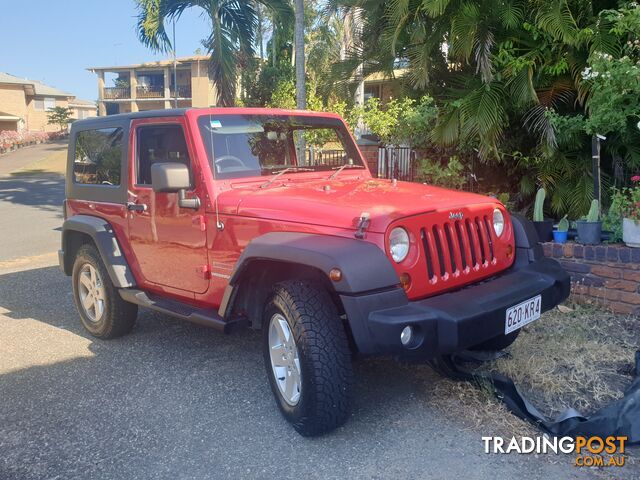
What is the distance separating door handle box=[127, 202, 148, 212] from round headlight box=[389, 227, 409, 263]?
2187mm

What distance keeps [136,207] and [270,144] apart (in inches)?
45.4

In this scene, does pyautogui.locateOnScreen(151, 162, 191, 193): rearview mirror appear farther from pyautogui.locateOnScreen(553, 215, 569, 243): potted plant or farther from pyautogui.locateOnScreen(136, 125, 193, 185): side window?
pyautogui.locateOnScreen(553, 215, 569, 243): potted plant

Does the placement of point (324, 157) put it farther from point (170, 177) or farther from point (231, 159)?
point (170, 177)

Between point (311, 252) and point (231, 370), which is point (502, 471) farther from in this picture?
point (231, 370)

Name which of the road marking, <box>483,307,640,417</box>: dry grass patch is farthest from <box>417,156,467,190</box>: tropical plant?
the road marking

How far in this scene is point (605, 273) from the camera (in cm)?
514

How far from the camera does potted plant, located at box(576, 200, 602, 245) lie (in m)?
5.32

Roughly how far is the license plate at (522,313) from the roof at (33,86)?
4894 centimetres

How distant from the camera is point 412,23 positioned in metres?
7.96

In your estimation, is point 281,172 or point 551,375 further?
point 281,172

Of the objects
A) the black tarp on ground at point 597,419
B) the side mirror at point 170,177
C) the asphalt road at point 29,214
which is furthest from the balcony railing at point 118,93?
the black tarp on ground at point 597,419

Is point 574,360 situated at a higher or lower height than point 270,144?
lower

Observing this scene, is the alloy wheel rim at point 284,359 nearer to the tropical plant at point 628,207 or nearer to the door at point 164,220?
the door at point 164,220

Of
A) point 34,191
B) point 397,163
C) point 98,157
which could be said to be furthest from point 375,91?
point 98,157
